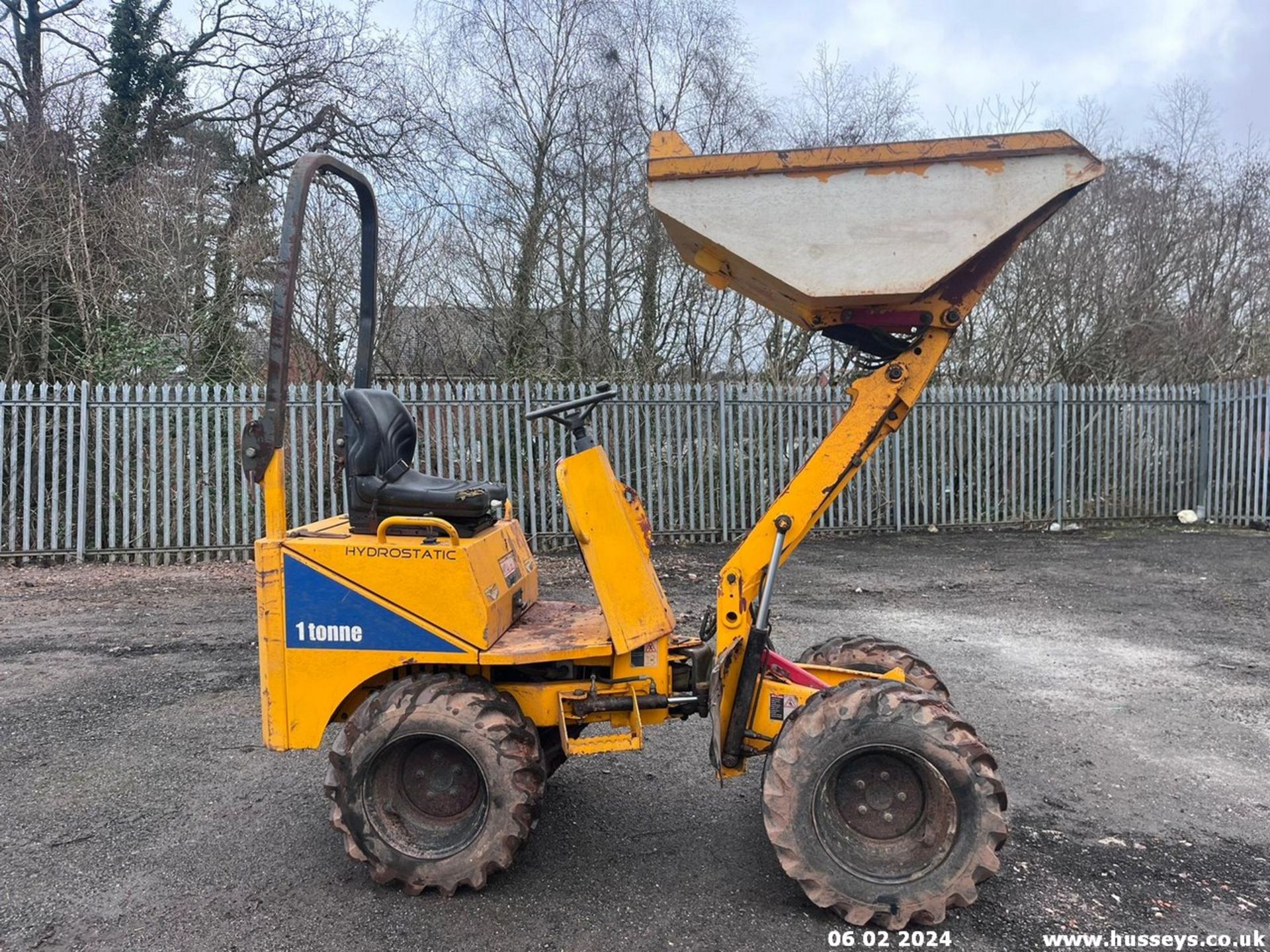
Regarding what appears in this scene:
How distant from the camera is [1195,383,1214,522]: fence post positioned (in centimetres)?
1268

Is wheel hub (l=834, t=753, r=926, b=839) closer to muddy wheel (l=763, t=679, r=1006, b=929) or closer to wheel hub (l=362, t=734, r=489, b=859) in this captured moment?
muddy wheel (l=763, t=679, r=1006, b=929)

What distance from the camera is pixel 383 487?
3.19 metres

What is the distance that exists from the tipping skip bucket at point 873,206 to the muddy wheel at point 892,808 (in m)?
1.47

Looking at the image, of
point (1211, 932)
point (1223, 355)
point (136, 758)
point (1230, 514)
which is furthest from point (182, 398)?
point (1223, 355)

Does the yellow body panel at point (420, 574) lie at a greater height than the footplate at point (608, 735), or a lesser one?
greater

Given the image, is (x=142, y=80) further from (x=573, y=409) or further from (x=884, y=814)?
(x=884, y=814)

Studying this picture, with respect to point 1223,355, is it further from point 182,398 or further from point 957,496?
point 182,398

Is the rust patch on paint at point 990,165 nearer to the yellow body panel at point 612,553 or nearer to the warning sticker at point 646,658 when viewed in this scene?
the yellow body panel at point 612,553

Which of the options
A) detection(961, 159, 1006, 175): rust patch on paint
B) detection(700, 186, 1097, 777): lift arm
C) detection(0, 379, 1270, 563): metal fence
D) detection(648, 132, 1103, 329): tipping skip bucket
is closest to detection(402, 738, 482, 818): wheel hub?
detection(700, 186, 1097, 777): lift arm

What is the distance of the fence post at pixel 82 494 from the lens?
30.1 feet

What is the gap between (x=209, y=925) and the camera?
2820 mm

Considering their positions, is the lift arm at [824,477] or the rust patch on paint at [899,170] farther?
the lift arm at [824,477]

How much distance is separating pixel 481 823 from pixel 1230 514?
45.3 feet

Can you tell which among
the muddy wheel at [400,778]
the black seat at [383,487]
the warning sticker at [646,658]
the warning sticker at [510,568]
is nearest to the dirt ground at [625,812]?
the muddy wheel at [400,778]
